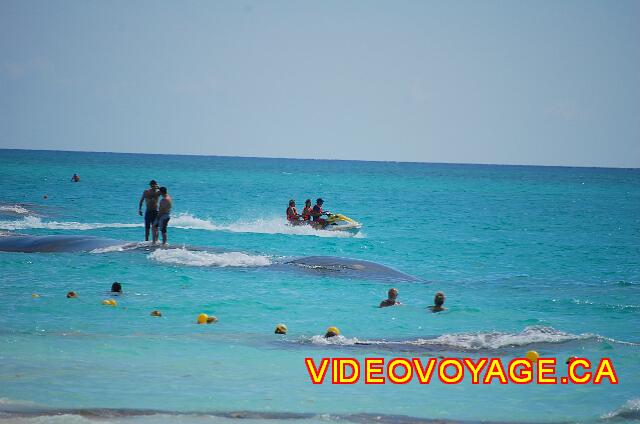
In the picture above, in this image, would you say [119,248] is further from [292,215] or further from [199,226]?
[199,226]

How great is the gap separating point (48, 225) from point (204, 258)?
14423 mm

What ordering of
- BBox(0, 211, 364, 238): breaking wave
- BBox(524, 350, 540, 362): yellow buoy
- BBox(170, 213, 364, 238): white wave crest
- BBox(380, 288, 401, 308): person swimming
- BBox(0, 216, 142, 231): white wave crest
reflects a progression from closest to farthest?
BBox(524, 350, 540, 362): yellow buoy, BBox(380, 288, 401, 308): person swimming, BBox(0, 216, 142, 231): white wave crest, BBox(0, 211, 364, 238): breaking wave, BBox(170, 213, 364, 238): white wave crest

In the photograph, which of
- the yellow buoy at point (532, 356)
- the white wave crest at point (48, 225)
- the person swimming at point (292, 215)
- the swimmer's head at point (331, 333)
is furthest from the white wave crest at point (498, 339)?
the white wave crest at point (48, 225)

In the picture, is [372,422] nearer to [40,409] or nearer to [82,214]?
[40,409]

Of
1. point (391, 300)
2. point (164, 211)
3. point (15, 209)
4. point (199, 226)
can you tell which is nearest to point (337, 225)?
point (199, 226)

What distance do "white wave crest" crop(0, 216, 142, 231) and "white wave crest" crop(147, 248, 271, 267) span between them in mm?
11539

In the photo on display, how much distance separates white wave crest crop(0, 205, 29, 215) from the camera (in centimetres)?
4025

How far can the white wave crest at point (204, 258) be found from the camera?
2278cm

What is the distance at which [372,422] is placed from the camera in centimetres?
→ 981

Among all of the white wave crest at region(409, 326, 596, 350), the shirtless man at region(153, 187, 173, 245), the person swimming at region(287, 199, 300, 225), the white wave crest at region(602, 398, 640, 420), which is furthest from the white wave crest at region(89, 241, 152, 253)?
the white wave crest at region(602, 398, 640, 420)

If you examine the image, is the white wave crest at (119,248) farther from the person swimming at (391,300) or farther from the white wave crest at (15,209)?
the white wave crest at (15,209)

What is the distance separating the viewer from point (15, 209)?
41.5 meters

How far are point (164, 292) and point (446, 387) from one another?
8.98 metres

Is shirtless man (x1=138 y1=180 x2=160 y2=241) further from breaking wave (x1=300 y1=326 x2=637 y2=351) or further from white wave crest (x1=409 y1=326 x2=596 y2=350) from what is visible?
white wave crest (x1=409 y1=326 x2=596 y2=350)
